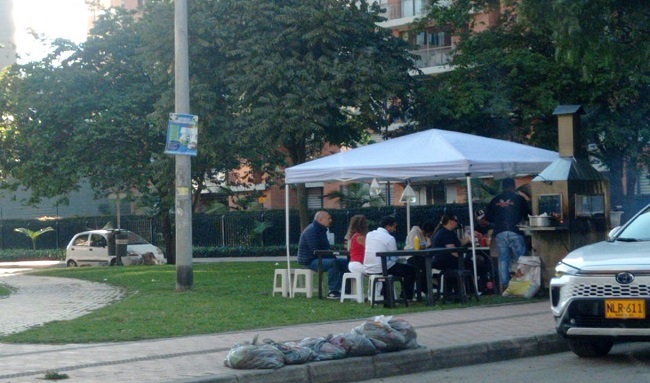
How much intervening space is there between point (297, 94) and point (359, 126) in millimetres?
3429

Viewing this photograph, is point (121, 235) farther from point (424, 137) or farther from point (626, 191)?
point (424, 137)

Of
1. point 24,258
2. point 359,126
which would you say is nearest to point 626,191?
point 359,126

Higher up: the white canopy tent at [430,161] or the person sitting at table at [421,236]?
the white canopy tent at [430,161]

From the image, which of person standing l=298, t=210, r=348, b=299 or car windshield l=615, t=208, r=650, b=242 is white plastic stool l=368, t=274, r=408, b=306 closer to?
person standing l=298, t=210, r=348, b=299

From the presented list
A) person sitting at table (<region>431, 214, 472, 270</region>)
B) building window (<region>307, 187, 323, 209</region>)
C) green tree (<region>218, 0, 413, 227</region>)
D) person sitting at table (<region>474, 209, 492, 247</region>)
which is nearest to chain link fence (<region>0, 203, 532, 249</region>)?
building window (<region>307, 187, 323, 209</region>)

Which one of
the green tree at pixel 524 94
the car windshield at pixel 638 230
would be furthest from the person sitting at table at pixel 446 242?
the green tree at pixel 524 94

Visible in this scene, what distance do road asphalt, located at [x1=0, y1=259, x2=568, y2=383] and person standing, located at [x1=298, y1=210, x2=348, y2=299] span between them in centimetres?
212

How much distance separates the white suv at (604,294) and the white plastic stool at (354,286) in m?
5.78

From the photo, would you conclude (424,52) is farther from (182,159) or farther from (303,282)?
(303,282)

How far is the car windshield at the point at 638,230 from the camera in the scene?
10.6 metres

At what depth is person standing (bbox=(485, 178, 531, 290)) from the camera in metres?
16.5

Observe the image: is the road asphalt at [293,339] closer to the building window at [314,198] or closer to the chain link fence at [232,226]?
the chain link fence at [232,226]

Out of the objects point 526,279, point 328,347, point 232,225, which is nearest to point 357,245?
point 526,279

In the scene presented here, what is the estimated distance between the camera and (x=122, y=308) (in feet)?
49.8
